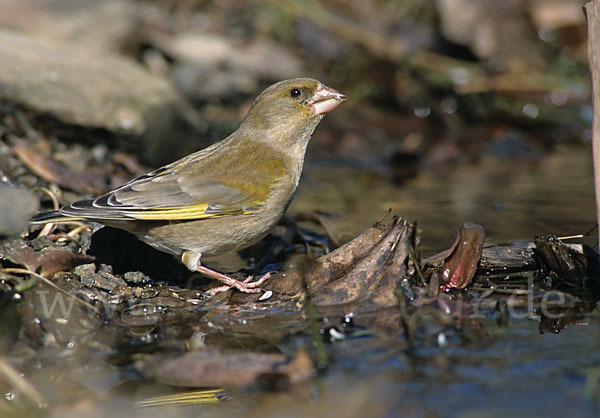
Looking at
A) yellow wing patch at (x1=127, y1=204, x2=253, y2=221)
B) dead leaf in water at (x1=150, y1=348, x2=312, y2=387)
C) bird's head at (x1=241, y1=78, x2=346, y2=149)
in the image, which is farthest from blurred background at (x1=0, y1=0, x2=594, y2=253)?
dead leaf in water at (x1=150, y1=348, x2=312, y2=387)

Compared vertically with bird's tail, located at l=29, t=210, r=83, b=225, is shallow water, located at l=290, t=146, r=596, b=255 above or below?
below

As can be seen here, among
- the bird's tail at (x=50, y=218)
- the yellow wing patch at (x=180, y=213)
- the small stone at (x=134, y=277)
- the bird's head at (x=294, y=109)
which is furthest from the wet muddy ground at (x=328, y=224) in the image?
the bird's head at (x=294, y=109)

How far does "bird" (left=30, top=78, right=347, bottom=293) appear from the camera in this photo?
4.34m

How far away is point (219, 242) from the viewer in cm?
463

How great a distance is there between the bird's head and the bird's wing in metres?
0.38

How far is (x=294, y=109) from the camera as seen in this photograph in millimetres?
5246

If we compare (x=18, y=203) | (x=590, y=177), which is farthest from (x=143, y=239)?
(x=590, y=177)

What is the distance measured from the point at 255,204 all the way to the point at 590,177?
12.5ft

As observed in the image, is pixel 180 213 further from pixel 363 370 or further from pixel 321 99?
pixel 363 370

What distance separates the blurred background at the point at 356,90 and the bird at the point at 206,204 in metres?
0.85

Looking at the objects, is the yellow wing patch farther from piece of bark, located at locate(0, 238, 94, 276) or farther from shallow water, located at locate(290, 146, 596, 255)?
shallow water, located at locate(290, 146, 596, 255)

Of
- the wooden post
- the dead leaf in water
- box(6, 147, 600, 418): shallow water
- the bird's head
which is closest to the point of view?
box(6, 147, 600, 418): shallow water

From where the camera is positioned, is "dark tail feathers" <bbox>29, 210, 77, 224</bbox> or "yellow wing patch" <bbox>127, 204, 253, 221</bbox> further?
"yellow wing patch" <bbox>127, 204, 253, 221</bbox>

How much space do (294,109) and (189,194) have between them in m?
1.09
